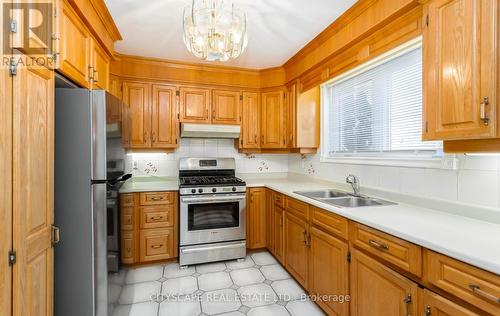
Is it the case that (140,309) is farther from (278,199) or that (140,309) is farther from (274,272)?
(278,199)

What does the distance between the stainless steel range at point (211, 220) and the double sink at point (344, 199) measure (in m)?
0.90

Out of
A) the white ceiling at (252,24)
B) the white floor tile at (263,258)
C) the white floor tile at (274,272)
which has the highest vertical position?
the white ceiling at (252,24)

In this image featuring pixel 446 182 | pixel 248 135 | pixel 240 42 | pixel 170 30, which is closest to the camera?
pixel 446 182

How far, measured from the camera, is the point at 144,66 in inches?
121

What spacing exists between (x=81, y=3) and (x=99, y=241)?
1.55 metres

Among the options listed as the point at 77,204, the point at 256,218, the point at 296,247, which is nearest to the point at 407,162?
the point at 296,247

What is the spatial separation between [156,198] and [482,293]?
2730 millimetres

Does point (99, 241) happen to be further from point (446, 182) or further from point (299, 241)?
point (446, 182)

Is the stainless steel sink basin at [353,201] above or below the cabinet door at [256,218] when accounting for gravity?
above

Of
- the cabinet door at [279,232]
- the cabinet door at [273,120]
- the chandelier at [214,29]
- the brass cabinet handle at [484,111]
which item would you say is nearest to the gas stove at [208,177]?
the cabinet door at [279,232]

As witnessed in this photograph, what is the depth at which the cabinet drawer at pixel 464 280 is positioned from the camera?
90 cm

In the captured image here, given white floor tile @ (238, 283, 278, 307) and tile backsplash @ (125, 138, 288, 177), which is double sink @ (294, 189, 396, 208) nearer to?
white floor tile @ (238, 283, 278, 307)

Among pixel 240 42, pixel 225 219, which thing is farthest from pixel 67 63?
pixel 225 219

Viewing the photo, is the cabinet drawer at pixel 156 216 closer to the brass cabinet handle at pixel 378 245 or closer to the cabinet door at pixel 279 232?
the cabinet door at pixel 279 232
